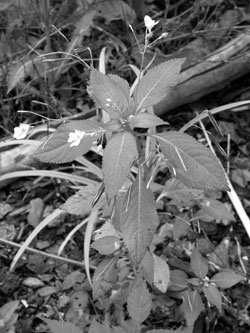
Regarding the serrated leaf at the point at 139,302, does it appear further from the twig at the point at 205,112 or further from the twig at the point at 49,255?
the twig at the point at 205,112

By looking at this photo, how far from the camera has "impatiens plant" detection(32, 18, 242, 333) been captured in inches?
52.3

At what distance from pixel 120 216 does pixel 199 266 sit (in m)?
0.52

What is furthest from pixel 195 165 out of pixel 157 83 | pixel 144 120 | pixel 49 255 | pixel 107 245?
pixel 49 255

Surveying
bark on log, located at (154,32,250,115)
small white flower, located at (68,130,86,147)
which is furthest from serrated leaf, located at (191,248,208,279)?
bark on log, located at (154,32,250,115)

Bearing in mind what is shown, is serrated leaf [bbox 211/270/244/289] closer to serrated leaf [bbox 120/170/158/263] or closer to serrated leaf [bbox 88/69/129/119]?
serrated leaf [bbox 120/170/158/263]

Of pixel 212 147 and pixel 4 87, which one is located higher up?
pixel 4 87

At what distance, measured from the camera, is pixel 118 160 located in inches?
51.0

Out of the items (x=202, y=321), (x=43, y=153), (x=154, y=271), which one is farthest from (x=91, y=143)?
(x=202, y=321)

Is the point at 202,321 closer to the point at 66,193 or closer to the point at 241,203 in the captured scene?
the point at 241,203

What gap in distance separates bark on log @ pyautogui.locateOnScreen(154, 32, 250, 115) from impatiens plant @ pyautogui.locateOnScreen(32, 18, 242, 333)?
698 mm

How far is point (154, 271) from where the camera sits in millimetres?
1759

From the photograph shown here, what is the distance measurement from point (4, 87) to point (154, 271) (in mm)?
1332

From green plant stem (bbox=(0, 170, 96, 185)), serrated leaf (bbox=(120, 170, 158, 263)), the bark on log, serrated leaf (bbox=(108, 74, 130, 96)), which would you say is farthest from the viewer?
the bark on log

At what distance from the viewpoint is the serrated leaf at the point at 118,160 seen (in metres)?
1.26
